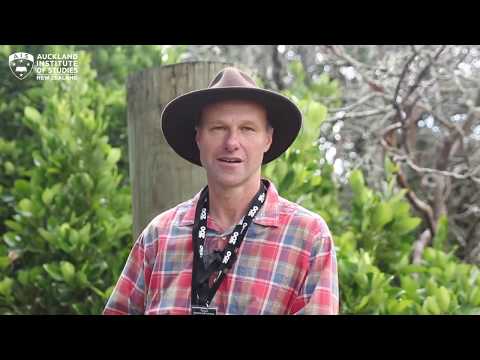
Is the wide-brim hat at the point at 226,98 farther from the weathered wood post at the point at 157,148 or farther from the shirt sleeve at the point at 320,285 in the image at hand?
the shirt sleeve at the point at 320,285

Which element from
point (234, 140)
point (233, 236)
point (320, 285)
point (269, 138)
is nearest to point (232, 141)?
point (234, 140)

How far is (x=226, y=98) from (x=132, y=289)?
0.51 m

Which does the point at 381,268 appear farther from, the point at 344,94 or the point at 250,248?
the point at 344,94

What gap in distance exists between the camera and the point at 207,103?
170 centimetres

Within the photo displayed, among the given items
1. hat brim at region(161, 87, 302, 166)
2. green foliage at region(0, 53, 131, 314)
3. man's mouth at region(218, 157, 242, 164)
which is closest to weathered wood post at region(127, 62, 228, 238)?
hat brim at region(161, 87, 302, 166)

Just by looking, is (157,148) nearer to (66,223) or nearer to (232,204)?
(232,204)

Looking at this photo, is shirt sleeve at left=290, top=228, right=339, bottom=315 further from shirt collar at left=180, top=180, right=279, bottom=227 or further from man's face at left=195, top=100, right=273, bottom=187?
man's face at left=195, top=100, right=273, bottom=187

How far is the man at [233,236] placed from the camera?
1600 millimetres

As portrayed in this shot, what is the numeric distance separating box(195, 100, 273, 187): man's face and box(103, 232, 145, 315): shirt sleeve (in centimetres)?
26

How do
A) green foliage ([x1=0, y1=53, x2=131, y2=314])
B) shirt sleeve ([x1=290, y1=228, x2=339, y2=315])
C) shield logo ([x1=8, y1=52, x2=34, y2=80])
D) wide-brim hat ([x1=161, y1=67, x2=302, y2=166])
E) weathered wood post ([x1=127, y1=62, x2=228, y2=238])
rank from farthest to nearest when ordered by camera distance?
green foliage ([x1=0, y1=53, x2=131, y2=314]) < shield logo ([x1=8, y1=52, x2=34, y2=80]) < weathered wood post ([x1=127, y1=62, x2=228, y2=238]) < wide-brim hat ([x1=161, y1=67, x2=302, y2=166]) < shirt sleeve ([x1=290, y1=228, x2=339, y2=315])

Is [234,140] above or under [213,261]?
above

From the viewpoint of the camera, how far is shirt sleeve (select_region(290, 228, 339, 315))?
1.56 m
